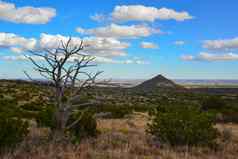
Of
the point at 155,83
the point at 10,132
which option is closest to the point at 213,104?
the point at 10,132

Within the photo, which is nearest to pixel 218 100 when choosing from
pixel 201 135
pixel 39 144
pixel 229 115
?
pixel 229 115

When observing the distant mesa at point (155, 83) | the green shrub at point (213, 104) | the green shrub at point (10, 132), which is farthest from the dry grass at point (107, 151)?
the distant mesa at point (155, 83)

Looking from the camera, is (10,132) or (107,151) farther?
(107,151)

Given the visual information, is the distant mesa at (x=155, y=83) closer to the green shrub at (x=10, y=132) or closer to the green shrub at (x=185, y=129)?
the green shrub at (x=185, y=129)

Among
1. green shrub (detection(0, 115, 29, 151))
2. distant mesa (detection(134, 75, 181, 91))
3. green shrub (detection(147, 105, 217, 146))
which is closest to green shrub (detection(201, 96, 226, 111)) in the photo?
green shrub (detection(147, 105, 217, 146))

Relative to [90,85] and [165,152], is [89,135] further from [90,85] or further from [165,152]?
[165,152]

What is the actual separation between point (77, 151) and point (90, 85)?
197 cm

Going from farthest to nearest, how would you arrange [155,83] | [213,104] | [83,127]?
[155,83] → [213,104] → [83,127]

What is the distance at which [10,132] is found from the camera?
28.6 ft

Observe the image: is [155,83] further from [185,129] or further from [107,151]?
[107,151]

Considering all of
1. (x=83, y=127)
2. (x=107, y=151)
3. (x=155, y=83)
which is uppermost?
(x=155, y=83)

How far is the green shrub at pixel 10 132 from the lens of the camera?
8539 mm

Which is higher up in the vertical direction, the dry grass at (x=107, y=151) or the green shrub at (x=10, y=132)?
the green shrub at (x=10, y=132)

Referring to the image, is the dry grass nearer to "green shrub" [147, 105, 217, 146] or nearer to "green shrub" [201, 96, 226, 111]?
"green shrub" [147, 105, 217, 146]
